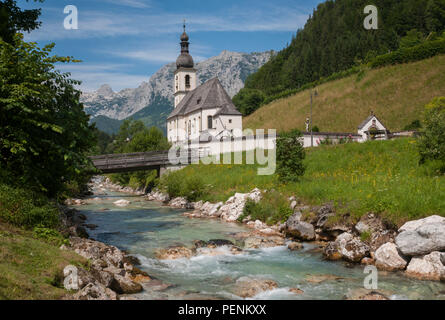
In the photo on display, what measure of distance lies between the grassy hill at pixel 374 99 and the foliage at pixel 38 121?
1851 inches

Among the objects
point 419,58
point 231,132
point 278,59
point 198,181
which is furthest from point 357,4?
point 198,181

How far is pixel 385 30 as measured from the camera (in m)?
96.6

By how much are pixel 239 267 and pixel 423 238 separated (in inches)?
249

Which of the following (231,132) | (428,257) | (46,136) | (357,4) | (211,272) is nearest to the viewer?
(428,257)

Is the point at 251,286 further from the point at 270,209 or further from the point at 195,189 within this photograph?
the point at 195,189

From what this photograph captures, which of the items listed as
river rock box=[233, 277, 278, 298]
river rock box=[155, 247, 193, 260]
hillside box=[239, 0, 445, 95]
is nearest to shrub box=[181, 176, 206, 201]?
river rock box=[155, 247, 193, 260]

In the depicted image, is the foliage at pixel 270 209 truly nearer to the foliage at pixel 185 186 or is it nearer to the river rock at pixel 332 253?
the river rock at pixel 332 253

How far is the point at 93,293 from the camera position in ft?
25.5

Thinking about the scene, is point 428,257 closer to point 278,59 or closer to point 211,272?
point 211,272

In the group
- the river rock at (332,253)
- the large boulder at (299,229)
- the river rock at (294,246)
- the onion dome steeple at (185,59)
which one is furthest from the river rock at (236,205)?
the onion dome steeple at (185,59)

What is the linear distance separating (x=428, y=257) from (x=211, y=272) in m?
7.18

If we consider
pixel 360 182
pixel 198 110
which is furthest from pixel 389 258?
pixel 198 110

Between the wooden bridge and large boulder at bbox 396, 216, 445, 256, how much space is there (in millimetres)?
30966
